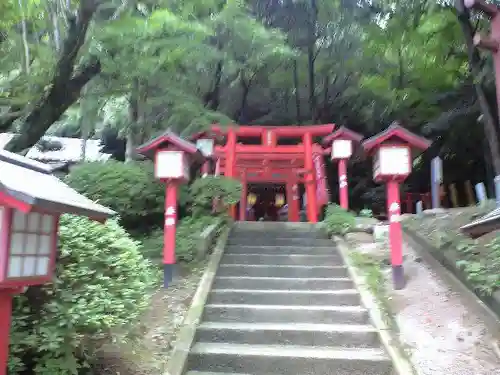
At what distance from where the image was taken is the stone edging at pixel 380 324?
473cm

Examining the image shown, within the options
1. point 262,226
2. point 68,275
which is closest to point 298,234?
point 262,226

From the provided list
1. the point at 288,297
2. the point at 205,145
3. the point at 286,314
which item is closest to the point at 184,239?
the point at 288,297

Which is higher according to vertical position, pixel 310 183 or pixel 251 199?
pixel 251 199

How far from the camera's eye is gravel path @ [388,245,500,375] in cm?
482

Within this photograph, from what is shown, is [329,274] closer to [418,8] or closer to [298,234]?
[298,234]

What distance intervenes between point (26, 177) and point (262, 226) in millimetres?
7360

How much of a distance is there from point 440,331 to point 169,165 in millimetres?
4657

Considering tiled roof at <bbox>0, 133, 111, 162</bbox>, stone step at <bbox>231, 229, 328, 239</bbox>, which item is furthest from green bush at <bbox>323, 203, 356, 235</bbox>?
tiled roof at <bbox>0, 133, 111, 162</bbox>

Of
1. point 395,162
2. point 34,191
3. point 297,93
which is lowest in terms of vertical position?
point 34,191

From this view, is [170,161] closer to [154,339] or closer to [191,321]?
[191,321]

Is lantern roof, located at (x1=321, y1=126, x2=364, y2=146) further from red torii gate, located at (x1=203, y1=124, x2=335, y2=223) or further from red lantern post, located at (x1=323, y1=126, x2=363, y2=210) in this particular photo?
red torii gate, located at (x1=203, y1=124, x2=335, y2=223)

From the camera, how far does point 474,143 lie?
15227mm

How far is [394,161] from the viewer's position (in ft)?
23.4

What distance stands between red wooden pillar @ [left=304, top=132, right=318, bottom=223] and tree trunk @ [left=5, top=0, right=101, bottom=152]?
6.57 meters
